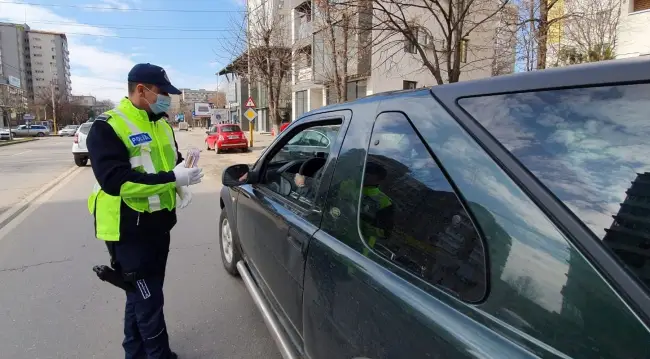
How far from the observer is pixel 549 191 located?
977mm

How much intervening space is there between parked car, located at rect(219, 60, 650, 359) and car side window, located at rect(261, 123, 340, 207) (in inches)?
17.6

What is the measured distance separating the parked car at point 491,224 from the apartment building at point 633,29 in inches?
596

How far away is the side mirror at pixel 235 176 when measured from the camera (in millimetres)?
2914

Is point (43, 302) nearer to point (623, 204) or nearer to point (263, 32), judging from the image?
point (623, 204)

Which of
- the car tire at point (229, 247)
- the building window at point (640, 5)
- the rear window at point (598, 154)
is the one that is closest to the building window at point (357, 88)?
the building window at point (640, 5)

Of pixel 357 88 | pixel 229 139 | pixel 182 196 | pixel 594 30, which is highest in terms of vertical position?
pixel 594 30

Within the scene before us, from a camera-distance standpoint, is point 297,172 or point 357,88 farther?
point 357,88

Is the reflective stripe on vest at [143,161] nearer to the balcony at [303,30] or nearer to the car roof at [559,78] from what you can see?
the car roof at [559,78]

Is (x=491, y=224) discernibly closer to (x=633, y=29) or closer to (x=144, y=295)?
(x=144, y=295)

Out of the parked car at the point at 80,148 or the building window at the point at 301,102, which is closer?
the parked car at the point at 80,148

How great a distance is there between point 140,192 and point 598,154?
210 cm

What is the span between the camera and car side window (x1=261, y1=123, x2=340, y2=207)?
227 centimetres

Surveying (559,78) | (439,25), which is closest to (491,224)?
(559,78)

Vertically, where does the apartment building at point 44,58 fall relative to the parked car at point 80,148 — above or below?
above
